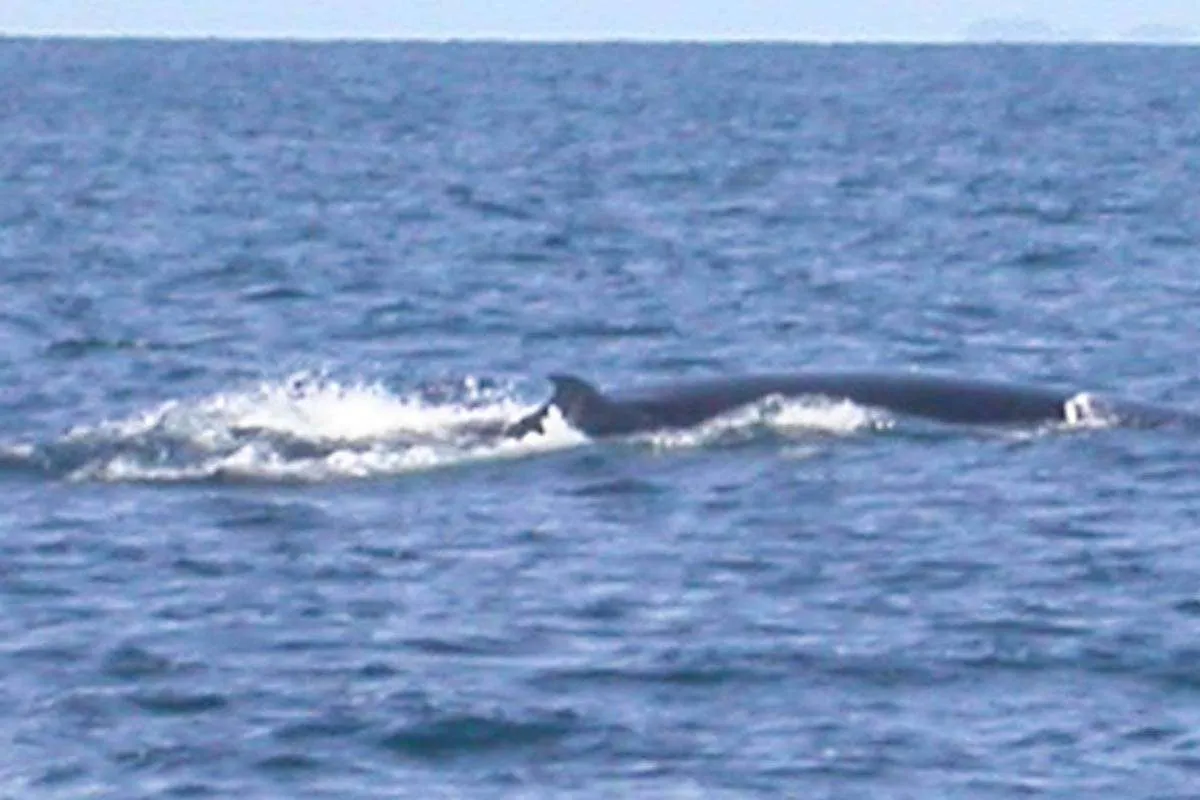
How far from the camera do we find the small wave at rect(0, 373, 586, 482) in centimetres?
2592

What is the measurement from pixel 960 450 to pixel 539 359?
25.7ft

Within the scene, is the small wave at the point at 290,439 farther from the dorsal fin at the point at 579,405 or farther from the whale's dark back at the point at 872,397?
the whale's dark back at the point at 872,397

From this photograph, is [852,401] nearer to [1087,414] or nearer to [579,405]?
[1087,414]

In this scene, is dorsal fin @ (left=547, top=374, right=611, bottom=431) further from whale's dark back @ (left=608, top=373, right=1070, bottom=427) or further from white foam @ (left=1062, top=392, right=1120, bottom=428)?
white foam @ (left=1062, top=392, right=1120, bottom=428)

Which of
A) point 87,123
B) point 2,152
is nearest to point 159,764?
point 2,152

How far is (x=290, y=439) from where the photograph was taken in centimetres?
2733

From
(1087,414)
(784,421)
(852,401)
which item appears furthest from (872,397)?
(1087,414)

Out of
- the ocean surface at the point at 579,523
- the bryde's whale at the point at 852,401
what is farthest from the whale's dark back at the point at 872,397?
the ocean surface at the point at 579,523

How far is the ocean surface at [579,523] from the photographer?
18422 millimetres

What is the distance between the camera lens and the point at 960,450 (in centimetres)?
2680

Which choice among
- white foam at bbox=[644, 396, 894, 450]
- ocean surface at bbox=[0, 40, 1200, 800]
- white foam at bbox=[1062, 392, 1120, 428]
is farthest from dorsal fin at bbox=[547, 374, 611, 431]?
white foam at bbox=[1062, 392, 1120, 428]

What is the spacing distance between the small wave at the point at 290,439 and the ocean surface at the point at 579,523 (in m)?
0.06

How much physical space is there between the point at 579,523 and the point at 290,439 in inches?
148

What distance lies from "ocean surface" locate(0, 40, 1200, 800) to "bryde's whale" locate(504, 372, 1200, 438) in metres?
0.20
